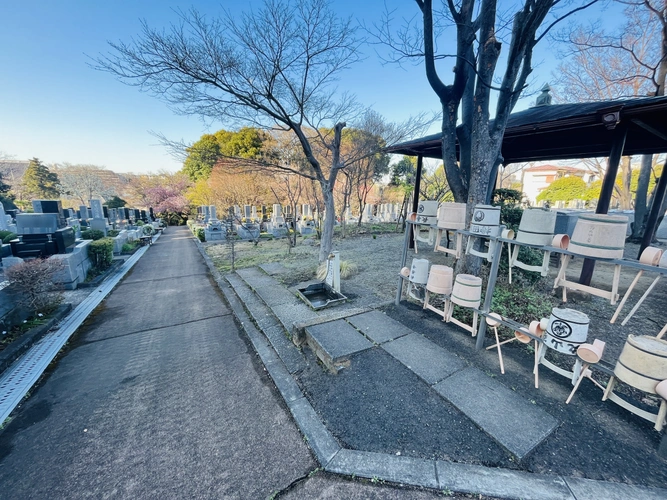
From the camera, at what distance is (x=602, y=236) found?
72.9 inches

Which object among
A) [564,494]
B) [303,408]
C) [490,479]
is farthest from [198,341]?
[564,494]

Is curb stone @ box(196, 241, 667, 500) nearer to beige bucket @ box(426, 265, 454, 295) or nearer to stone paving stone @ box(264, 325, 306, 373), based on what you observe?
stone paving stone @ box(264, 325, 306, 373)

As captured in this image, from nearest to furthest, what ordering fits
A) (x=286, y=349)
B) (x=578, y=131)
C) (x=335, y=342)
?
(x=335, y=342) < (x=286, y=349) < (x=578, y=131)

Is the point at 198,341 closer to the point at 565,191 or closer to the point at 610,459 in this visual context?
the point at 610,459

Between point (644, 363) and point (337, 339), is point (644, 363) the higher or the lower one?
the higher one

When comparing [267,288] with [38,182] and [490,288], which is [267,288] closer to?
[490,288]

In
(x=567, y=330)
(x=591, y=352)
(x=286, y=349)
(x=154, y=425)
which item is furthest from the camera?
(x=286, y=349)

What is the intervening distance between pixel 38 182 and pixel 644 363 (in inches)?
1550

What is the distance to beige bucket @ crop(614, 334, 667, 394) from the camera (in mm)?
1671

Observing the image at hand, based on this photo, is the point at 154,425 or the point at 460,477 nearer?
the point at 460,477

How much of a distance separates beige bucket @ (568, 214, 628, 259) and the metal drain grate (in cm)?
522

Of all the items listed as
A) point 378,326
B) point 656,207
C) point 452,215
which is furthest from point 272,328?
point 656,207

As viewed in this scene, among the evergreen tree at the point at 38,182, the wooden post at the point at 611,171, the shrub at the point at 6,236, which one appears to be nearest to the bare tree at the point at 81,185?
the evergreen tree at the point at 38,182

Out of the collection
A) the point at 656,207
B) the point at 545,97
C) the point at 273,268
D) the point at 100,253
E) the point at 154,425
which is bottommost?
the point at 154,425
